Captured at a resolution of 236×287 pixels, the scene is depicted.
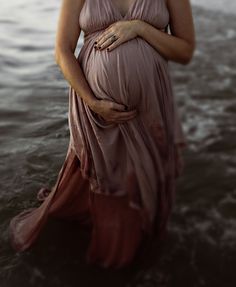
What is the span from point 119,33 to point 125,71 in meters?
0.14

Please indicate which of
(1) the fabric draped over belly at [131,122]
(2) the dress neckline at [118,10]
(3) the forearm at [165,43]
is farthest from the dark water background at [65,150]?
(2) the dress neckline at [118,10]

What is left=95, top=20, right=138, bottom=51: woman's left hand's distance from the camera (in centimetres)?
168

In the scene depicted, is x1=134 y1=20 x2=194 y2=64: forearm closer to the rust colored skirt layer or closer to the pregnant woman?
the pregnant woman

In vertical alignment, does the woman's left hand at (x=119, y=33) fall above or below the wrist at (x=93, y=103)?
above

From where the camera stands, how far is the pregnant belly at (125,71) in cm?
170

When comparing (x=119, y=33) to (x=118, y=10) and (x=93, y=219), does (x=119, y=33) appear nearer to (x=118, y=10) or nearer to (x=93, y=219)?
(x=118, y=10)

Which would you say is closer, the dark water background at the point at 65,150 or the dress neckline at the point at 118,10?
the dress neckline at the point at 118,10

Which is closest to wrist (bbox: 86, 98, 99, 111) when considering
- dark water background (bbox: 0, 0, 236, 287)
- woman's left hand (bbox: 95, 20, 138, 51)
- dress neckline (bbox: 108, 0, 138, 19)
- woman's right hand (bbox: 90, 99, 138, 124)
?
woman's right hand (bbox: 90, 99, 138, 124)

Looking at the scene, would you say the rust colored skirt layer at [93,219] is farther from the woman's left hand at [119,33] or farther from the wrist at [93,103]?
the woman's left hand at [119,33]

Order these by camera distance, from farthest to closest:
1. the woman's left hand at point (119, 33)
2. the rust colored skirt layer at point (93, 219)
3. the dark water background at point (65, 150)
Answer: the dark water background at point (65, 150), the rust colored skirt layer at point (93, 219), the woman's left hand at point (119, 33)

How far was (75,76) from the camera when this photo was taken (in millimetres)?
1761

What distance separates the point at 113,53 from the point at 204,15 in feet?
17.4

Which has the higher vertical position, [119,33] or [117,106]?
[119,33]

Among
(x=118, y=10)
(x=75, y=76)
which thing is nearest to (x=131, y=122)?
(x=75, y=76)
